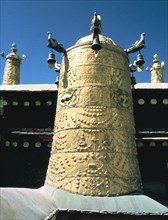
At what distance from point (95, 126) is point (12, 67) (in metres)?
11.3

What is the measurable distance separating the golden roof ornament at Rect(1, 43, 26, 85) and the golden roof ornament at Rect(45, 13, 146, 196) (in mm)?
9088

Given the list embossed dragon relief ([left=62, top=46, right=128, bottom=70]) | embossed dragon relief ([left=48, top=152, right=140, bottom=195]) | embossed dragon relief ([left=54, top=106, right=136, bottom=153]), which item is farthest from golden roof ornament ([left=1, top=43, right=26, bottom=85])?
embossed dragon relief ([left=48, top=152, right=140, bottom=195])

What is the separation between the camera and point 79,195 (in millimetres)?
5359

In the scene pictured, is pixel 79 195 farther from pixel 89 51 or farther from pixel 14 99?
pixel 14 99

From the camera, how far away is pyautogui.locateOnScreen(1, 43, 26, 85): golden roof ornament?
1520 centimetres

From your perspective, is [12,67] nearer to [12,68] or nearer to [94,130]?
[12,68]

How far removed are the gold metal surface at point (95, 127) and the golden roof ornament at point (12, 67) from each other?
9.19m

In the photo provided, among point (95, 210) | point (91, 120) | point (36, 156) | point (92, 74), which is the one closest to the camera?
point (95, 210)

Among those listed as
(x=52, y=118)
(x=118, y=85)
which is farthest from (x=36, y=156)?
(x=118, y=85)

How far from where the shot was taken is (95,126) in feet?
19.2

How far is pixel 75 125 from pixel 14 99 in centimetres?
419

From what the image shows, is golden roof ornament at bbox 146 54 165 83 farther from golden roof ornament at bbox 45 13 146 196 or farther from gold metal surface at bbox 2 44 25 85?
golden roof ornament at bbox 45 13 146 196

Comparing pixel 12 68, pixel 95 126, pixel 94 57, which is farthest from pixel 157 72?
pixel 95 126

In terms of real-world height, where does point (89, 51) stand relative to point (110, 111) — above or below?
above
